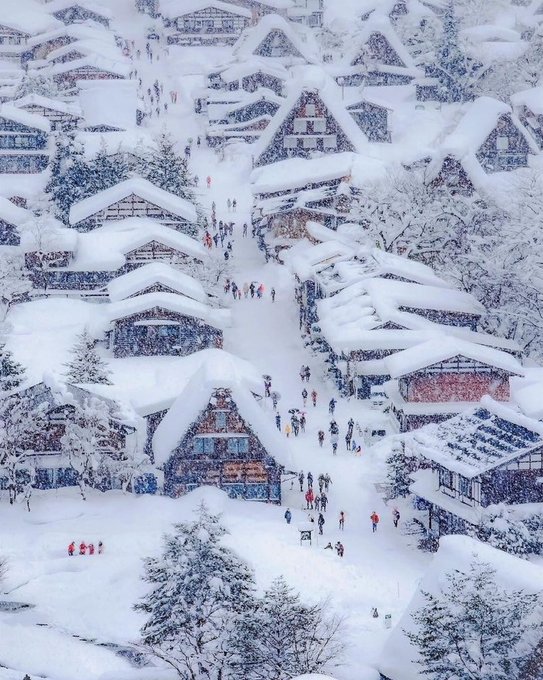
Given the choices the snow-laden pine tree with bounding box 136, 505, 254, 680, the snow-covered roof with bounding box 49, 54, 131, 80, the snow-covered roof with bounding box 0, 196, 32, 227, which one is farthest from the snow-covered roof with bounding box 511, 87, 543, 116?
the snow-laden pine tree with bounding box 136, 505, 254, 680

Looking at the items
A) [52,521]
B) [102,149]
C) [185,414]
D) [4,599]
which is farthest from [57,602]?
[102,149]

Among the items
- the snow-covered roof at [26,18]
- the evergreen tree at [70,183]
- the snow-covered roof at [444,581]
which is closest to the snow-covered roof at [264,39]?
the snow-covered roof at [26,18]

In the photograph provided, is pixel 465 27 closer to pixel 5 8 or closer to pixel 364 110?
pixel 364 110

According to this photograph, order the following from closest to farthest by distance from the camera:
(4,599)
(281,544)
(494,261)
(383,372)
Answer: (4,599), (281,544), (383,372), (494,261)

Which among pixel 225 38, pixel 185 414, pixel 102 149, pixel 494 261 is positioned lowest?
pixel 185 414

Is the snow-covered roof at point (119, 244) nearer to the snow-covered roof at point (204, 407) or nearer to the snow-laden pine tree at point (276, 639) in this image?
the snow-covered roof at point (204, 407)

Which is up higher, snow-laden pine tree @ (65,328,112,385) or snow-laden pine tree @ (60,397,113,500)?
snow-laden pine tree @ (65,328,112,385)

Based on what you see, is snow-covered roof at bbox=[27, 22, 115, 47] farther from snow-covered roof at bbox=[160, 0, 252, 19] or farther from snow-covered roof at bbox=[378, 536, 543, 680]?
snow-covered roof at bbox=[378, 536, 543, 680]
